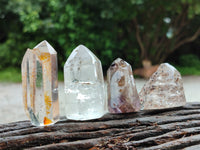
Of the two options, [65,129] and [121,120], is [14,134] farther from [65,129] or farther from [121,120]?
[121,120]

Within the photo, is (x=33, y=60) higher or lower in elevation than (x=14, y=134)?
higher

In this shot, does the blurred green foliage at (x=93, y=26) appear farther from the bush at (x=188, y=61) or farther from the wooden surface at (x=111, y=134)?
the wooden surface at (x=111, y=134)

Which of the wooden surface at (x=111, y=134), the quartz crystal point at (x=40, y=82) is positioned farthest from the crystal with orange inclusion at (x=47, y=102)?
the wooden surface at (x=111, y=134)

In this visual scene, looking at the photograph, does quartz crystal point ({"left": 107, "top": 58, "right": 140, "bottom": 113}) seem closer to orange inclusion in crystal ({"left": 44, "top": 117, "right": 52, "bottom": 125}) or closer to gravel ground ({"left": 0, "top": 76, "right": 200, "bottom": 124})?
orange inclusion in crystal ({"left": 44, "top": 117, "right": 52, "bottom": 125})

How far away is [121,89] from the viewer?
1.43 metres

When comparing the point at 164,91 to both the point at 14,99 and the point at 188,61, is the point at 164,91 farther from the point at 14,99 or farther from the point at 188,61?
the point at 188,61

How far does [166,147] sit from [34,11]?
5166 mm

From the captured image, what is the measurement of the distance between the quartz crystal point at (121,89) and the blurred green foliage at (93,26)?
3889mm

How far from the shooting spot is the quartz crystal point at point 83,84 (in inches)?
52.1

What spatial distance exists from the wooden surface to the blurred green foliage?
402 centimetres

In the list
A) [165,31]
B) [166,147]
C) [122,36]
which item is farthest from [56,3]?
[166,147]

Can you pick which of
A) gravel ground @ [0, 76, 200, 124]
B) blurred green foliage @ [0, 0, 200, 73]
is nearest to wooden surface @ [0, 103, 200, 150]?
gravel ground @ [0, 76, 200, 124]

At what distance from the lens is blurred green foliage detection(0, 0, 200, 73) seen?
5504mm

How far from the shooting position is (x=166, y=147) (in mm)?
1196
